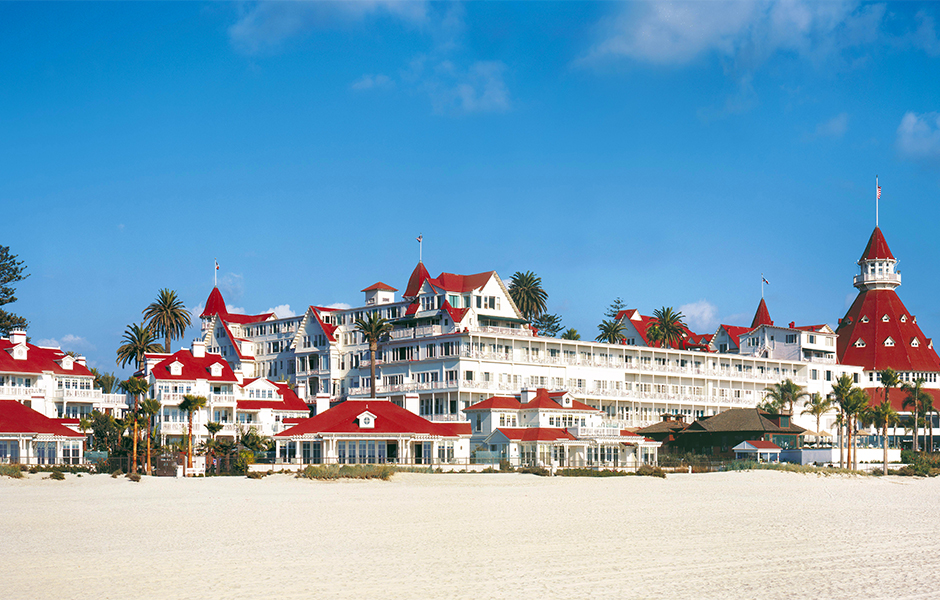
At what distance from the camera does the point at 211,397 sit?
73.8 meters

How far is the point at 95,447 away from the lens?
6359 cm

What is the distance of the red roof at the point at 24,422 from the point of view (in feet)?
187

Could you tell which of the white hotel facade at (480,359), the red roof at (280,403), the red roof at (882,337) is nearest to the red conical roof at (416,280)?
the white hotel facade at (480,359)

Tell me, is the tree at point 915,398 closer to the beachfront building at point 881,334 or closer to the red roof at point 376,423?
the beachfront building at point 881,334

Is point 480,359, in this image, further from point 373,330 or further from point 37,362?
point 37,362

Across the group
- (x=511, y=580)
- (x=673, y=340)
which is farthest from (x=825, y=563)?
(x=673, y=340)

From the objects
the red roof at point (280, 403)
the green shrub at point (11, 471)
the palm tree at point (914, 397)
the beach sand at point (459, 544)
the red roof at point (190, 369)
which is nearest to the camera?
the beach sand at point (459, 544)

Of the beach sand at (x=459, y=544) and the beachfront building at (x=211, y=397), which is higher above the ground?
the beachfront building at (x=211, y=397)

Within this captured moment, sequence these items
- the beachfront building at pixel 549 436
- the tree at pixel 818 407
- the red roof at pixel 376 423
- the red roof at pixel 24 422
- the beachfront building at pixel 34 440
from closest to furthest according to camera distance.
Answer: the beachfront building at pixel 34 440 → the red roof at pixel 24 422 → the red roof at pixel 376 423 → the beachfront building at pixel 549 436 → the tree at pixel 818 407

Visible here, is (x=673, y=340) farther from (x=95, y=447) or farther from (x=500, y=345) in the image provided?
(x=95, y=447)

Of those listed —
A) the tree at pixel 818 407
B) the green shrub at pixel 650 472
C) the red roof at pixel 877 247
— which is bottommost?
the green shrub at pixel 650 472

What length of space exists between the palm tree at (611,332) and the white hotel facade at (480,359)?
288 cm

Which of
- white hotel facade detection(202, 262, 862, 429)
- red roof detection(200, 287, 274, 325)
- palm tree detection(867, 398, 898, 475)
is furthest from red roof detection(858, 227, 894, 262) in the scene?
red roof detection(200, 287, 274, 325)

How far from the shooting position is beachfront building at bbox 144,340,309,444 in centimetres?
7144
